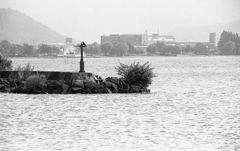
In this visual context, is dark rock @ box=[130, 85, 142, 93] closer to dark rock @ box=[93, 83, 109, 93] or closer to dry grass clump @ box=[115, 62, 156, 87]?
dry grass clump @ box=[115, 62, 156, 87]

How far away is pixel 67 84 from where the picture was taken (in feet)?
140

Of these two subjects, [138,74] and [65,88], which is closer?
[65,88]

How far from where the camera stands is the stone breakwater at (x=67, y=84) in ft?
140

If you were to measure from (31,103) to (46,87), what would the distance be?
6546 millimetres

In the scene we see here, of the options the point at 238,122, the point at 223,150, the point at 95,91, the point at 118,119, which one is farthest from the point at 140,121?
the point at 95,91

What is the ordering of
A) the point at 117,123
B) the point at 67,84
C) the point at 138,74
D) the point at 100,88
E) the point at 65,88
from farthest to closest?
the point at 138,74
the point at 100,88
the point at 67,84
the point at 65,88
the point at 117,123

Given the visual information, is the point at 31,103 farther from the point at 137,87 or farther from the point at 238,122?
the point at 238,122

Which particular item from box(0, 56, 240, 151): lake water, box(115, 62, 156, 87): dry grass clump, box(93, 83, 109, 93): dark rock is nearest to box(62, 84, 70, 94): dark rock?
box(0, 56, 240, 151): lake water

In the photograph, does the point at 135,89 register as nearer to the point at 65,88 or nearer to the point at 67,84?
the point at 67,84

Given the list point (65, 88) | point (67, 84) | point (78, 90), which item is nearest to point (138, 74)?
point (78, 90)

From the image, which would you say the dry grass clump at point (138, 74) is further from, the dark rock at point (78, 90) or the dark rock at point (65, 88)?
the dark rock at point (65, 88)

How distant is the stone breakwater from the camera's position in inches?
1676

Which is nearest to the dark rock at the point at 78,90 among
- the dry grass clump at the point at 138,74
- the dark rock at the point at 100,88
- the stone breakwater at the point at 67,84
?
the stone breakwater at the point at 67,84

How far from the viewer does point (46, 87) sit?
140 ft
